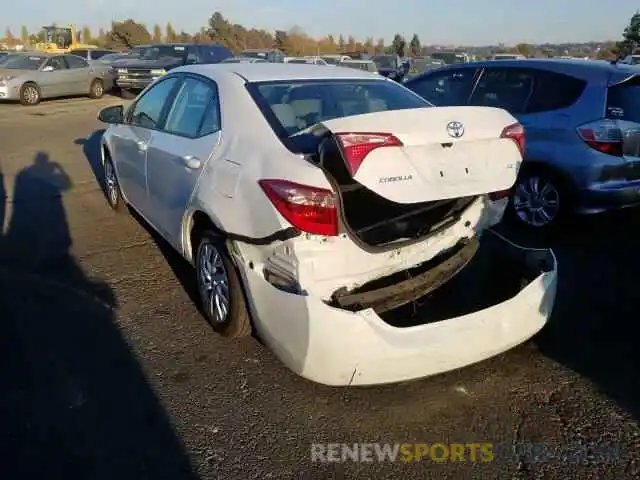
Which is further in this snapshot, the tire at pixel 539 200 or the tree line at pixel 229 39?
the tree line at pixel 229 39

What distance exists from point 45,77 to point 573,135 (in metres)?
17.3

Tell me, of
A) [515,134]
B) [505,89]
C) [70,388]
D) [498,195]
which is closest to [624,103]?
[505,89]

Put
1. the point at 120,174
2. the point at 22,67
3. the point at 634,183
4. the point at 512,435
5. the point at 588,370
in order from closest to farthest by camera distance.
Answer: the point at 512,435 → the point at 588,370 → the point at 634,183 → the point at 120,174 → the point at 22,67

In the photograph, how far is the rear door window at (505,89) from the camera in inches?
219

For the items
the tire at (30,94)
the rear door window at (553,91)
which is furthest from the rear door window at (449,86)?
the tire at (30,94)

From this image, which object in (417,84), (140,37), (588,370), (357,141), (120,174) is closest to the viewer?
(357,141)

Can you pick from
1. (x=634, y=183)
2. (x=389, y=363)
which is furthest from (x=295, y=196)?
(x=634, y=183)

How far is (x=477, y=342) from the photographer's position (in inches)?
108

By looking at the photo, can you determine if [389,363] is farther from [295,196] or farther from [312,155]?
[312,155]

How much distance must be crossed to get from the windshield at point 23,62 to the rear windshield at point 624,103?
58.0 ft

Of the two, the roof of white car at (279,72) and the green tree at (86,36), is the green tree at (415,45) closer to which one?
the green tree at (86,36)

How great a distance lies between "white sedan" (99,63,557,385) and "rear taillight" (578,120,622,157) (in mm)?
1964

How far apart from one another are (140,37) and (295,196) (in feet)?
210

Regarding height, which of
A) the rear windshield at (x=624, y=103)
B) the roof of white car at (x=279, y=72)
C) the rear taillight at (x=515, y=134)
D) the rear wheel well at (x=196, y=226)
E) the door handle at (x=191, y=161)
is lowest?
the rear wheel well at (x=196, y=226)
